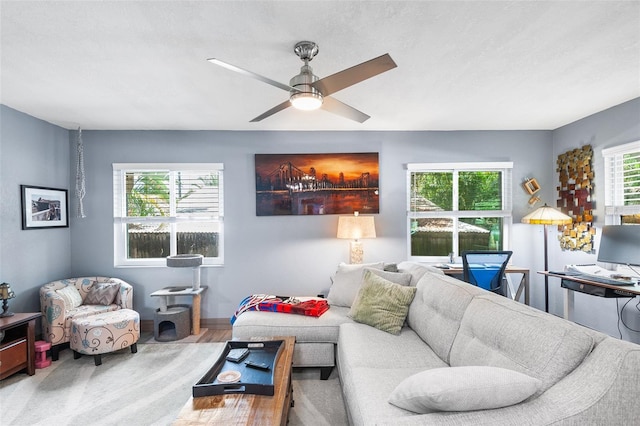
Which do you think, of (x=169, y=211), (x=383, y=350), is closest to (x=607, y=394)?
(x=383, y=350)

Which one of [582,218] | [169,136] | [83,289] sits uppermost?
[169,136]

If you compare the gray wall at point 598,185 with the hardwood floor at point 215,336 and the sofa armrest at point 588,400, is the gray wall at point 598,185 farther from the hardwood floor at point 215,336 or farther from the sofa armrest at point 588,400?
the hardwood floor at point 215,336

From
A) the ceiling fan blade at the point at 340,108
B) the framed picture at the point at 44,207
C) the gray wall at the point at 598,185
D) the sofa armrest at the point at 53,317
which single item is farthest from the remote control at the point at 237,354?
the gray wall at the point at 598,185

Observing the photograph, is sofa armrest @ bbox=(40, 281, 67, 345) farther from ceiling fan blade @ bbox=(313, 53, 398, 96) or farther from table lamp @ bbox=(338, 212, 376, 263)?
ceiling fan blade @ bbox=(313, 53, 398, 96)

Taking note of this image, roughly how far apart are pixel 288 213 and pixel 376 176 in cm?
125

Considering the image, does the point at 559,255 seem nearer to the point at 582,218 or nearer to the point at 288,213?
the point at 582,218

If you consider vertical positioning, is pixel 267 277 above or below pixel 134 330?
above

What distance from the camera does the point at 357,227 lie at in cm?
369

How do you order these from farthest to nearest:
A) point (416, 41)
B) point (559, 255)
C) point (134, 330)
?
point (559, 255)
point (134, 330)
point (416, 41)

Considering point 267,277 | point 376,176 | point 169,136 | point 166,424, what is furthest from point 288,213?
point 166,424

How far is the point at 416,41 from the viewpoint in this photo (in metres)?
1.98

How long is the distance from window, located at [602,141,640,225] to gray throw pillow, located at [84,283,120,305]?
5.48 meters

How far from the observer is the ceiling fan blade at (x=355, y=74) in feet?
5.16

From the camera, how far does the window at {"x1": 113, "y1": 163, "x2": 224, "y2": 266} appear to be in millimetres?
4035
